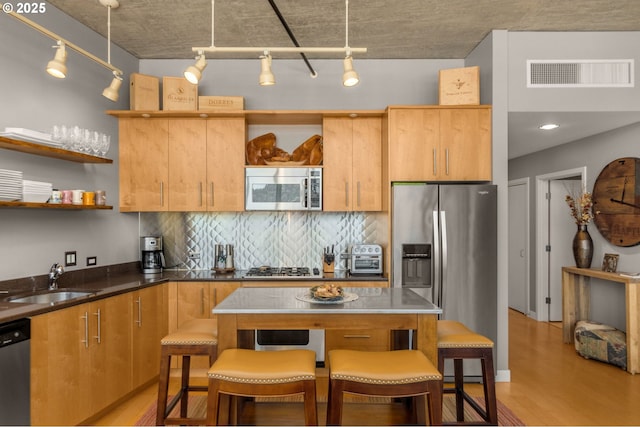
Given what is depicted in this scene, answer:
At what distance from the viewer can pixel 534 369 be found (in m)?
3.73

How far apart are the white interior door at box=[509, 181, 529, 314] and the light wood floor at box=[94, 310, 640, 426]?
1.60m

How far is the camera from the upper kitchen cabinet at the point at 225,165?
3.81m

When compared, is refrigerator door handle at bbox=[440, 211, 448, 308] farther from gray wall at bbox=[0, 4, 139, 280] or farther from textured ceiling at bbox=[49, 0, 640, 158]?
gray wall at bbox=[0, 4, 139, 280]

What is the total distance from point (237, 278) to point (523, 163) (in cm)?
483

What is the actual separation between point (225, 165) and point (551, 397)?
11.4 feet

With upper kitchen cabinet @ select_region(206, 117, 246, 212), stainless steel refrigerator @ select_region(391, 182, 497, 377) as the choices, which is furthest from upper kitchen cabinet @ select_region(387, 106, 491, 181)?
upper kitchen cabinet @ select_region(206, 117, 246, 212)

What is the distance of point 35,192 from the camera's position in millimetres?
2580

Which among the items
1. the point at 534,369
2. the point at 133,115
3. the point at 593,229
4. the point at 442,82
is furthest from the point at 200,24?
the point at 593,229

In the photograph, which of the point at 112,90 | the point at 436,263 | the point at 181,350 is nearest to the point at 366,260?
the point at 436,263

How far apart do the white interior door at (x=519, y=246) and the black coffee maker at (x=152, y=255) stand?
5023 millimetres

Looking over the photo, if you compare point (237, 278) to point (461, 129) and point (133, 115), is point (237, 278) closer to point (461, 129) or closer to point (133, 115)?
point (133, 115)

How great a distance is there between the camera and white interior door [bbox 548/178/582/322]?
216 inches

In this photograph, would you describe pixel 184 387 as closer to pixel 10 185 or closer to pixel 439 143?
pixel 10 185

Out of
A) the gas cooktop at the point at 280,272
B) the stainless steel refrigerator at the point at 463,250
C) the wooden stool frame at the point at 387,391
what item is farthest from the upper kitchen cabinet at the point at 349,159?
the wooden stool frame at the point at 387,391
